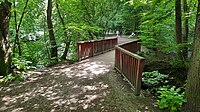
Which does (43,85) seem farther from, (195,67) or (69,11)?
(69,11)

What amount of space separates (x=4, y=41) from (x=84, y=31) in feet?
22.1

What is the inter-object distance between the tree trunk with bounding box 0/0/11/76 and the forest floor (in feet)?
2.19

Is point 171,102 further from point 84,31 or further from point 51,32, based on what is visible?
point 84,31

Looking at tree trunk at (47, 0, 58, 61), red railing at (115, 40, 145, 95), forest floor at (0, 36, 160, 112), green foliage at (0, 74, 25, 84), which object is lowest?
forest floor at (0, 36, 160, 112)

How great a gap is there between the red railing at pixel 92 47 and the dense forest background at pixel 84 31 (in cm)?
100

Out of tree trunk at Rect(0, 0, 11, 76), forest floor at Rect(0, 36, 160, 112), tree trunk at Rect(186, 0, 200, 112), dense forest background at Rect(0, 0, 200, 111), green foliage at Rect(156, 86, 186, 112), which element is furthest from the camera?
dense forest background at Rect(0, 0, 200, 111)

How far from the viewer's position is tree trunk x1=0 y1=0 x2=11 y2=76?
5.32 m

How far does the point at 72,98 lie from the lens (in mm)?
4117

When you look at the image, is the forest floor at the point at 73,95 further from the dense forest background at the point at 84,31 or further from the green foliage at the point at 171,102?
the dense forest background at the point at 84,31

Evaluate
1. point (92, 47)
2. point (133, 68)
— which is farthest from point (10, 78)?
point (92, 47)

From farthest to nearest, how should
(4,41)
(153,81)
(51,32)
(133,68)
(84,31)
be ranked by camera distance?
(84,31) < (51,32) < (4,41) < (153,81) < (133,68)

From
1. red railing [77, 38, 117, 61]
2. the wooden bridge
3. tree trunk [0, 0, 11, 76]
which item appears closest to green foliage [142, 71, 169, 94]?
the wooden bridge

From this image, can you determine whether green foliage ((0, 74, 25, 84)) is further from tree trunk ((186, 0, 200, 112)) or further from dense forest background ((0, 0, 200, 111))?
tree trunk ((186, 0, 200, 112))

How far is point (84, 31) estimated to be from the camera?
38.5 feet
